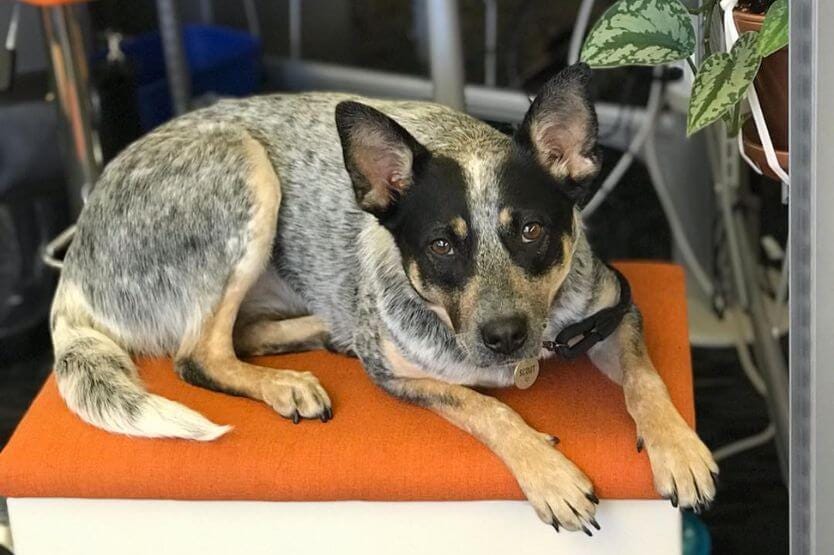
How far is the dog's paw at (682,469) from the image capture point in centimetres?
176

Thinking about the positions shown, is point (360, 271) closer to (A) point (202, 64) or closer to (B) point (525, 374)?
(B) point (525, 374)

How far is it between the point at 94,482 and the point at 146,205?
1.89 feet

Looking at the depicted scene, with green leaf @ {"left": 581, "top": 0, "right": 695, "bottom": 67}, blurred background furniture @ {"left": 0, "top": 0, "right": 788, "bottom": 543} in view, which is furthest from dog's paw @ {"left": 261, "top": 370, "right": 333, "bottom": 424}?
green leaf @ {"left": 581, "top": 0, "right": 695, "bottom": 67}

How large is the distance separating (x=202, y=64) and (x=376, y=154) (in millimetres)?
2373

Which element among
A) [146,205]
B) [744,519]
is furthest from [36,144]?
[744,519]

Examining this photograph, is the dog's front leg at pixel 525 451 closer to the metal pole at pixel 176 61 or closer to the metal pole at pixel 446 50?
the metal pole at pixel 446 50

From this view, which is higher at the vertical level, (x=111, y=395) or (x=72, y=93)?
(x=72, y=93)

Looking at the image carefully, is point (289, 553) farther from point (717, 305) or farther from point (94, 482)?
point (717, 305)

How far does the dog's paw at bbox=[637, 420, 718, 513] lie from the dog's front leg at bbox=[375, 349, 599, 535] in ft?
0.36

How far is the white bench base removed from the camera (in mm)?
1868

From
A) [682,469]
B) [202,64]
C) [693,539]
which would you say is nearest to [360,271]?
[682,469]

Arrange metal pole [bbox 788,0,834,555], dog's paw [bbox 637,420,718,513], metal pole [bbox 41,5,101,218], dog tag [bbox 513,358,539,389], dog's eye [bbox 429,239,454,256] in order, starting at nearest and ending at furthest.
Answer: metal pole [bbox 788,0,834,555] < dog's paw [bbox 637,420,718,513] < dog's eye [bbox 429,239,454,256] < dog tag [bbox 513,358,539,389] < metal pole [bbox 41,5,101,218]

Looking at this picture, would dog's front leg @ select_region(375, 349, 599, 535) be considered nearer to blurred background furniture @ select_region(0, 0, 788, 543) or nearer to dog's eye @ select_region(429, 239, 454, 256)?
dog's eye @ select_region(429, 239, 454, 256)

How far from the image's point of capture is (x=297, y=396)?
2.01 metres
